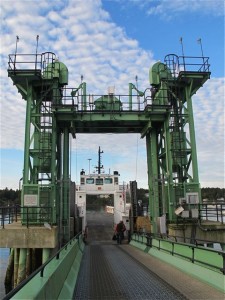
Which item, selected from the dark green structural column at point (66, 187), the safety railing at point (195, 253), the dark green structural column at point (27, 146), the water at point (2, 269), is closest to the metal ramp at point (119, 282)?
the safety railing at point (195, 253)

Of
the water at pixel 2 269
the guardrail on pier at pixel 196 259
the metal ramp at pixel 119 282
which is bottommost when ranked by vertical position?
the water at pixel 2 269

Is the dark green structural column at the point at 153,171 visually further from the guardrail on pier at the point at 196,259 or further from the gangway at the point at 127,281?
the gangway at the point at 127,281

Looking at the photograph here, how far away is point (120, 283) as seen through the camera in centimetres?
875

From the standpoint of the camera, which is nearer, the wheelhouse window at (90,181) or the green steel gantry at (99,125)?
the green steel gantry at (99,125)

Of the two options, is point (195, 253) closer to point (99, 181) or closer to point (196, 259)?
point (196, 259)

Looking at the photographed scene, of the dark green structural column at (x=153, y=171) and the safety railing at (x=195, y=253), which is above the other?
the dark green structural column at (x=153, y=171)

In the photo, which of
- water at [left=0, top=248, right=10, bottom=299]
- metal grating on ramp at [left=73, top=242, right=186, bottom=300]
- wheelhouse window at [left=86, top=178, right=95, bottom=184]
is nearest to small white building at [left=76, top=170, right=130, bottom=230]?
wheelhouse window at [left=86, top=178, right=95, bottom=184]

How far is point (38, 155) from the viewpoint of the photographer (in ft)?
58.1

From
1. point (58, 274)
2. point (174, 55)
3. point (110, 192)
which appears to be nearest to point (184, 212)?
point (174, 55)

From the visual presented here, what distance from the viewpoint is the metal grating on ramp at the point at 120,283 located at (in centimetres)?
748

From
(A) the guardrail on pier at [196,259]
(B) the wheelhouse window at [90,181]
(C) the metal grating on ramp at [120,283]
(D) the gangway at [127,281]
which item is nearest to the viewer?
(D) the gangway at [127,281]

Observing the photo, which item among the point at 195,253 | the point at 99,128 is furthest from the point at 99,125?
the point at 195,253

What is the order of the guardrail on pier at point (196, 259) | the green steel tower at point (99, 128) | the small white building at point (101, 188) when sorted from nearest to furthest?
the guardrail on pier at point (196, 259) → the green steel tower at point (99, 128) → the small white building at point (101, 188)

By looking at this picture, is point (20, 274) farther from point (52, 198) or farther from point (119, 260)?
point (119, 260)
